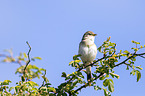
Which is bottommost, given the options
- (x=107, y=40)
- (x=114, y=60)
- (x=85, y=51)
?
(x=114, y=60)

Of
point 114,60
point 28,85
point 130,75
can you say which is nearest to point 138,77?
point 130,75

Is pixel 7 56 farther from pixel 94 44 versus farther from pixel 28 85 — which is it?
pixel 94 44

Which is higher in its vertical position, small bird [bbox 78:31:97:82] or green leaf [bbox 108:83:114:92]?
small bird [bbox 78:31:97:82]

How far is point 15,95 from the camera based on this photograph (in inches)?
155

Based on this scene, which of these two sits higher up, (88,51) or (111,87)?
(88,51)

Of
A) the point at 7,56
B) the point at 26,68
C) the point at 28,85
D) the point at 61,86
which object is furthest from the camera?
the point at 61,86

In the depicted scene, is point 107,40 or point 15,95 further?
point 107,40

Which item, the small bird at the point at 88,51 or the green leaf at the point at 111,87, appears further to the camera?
the small bird at the point at 88,51

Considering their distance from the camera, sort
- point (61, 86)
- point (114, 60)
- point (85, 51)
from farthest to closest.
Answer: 1. point (85, 51)
2. point (61, 86)
3. point (114, 60)

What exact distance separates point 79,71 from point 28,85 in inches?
40.3

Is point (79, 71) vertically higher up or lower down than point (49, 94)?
higher up

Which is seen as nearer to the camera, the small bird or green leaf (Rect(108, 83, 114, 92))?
green leaf (Rect(108, 83, 114, 92))

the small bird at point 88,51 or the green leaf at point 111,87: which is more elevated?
the small bird at point 88,51

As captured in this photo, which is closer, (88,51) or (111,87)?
(111,87)
